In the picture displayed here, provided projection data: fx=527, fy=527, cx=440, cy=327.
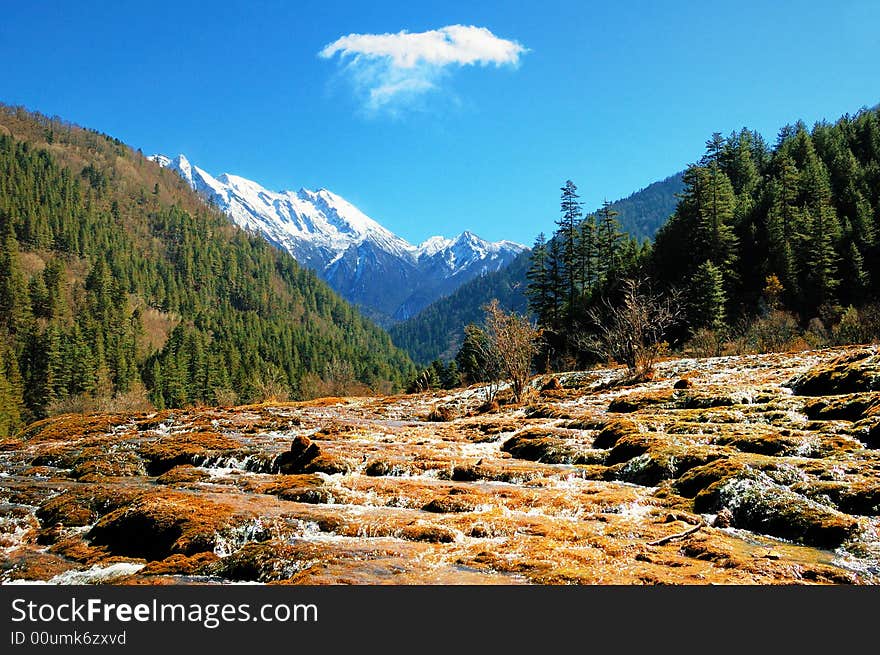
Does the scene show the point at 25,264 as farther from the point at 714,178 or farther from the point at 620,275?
the point at 714,178

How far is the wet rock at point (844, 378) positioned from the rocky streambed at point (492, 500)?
0.14 meters

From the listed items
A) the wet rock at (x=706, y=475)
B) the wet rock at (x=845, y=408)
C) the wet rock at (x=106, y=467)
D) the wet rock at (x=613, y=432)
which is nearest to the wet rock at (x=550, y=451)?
the wet rock at (x=613, y=432)

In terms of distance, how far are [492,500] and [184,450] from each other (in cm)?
1527

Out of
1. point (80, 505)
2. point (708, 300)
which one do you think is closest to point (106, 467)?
point (80, 505)

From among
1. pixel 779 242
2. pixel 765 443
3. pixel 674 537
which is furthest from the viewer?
pixel 779 242

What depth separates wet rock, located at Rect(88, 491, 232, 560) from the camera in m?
12.0

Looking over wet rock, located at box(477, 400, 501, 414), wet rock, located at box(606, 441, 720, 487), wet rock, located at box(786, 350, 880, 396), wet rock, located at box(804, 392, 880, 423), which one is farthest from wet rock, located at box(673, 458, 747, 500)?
wet rock, located at box(477, 400, 501, 414)

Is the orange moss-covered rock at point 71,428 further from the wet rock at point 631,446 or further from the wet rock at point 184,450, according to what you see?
the wet rock at point 631,446

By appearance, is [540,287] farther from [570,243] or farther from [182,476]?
[182,476]

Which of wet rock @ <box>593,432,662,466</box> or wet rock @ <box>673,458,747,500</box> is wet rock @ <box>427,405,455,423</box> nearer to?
wet rock @ <box>593,432,662,466</box>

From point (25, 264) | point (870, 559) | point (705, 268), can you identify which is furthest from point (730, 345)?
point (25, 264)

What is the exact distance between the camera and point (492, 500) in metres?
15.5

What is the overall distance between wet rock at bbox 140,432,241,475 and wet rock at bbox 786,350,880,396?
27943 millimetres

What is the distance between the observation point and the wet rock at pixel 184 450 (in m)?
22.5
